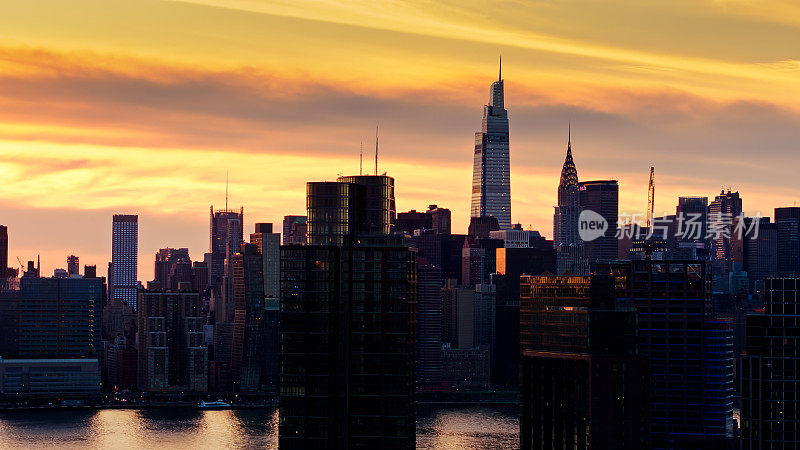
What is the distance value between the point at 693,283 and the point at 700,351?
784 cm

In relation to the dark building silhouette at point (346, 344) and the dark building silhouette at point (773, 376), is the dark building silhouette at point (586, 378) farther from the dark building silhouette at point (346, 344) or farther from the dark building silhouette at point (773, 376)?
the dark building silhouette at point (346, 344)

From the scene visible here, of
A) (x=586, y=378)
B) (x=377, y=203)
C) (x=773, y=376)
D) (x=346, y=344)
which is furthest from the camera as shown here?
(x=773, y=376)

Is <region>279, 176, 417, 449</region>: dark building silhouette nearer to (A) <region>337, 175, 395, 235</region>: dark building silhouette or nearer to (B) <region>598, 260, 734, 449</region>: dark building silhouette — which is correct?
(A) <region>337, 175, 395, 235</region>: dark building silhouette

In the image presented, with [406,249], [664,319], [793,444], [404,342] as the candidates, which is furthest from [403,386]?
[664,319]

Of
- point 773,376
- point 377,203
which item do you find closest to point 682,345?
point 773,376

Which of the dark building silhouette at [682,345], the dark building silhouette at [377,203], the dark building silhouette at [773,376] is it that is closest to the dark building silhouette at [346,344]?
the dark building silhouette at [377,203]

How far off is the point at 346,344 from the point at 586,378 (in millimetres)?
24721

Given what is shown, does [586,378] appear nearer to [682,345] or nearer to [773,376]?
[773,376]

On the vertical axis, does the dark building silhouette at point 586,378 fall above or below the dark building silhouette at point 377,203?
below

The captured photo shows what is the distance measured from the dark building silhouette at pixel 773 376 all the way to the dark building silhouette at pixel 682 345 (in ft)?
76.9

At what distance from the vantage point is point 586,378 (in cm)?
12444

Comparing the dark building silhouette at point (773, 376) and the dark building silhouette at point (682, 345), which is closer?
the dark building silhouette at point (773, 376)

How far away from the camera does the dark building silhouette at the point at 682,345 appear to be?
6348 inches

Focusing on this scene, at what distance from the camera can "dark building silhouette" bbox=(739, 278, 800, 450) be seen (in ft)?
443
